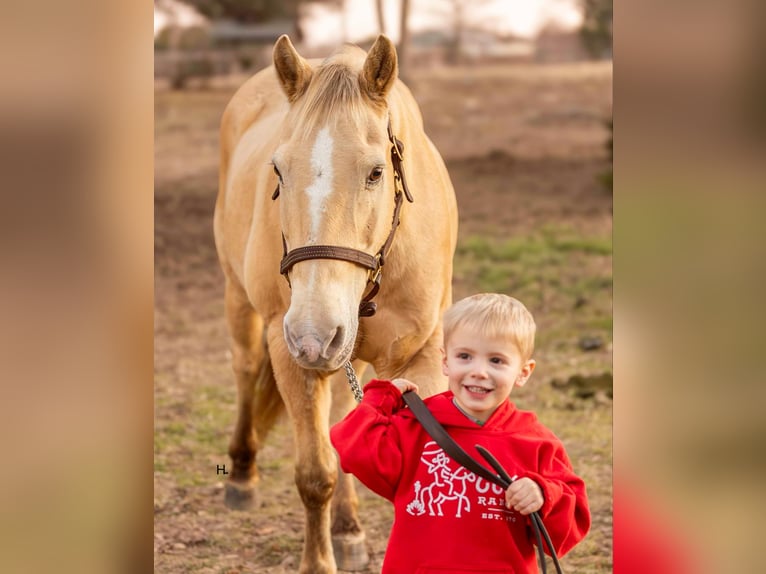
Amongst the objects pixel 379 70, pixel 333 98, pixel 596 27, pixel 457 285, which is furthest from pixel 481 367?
pixel 596 27

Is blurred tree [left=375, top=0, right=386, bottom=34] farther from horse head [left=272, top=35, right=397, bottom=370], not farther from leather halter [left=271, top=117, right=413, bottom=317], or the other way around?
horse head [left=272, top=35, right=397, bottom=370]

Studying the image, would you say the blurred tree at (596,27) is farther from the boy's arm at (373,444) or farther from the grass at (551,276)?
the boy's arm at (373,444)

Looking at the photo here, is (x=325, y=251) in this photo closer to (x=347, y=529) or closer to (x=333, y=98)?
(x=333, y=98)

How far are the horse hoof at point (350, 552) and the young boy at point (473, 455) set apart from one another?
80.5 inches

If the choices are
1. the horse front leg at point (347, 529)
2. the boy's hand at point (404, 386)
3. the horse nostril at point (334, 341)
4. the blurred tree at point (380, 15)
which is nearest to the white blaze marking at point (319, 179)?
the horse nostril at point (334, 341)

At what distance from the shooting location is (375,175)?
2.84 meters

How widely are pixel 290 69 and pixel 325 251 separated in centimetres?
73
